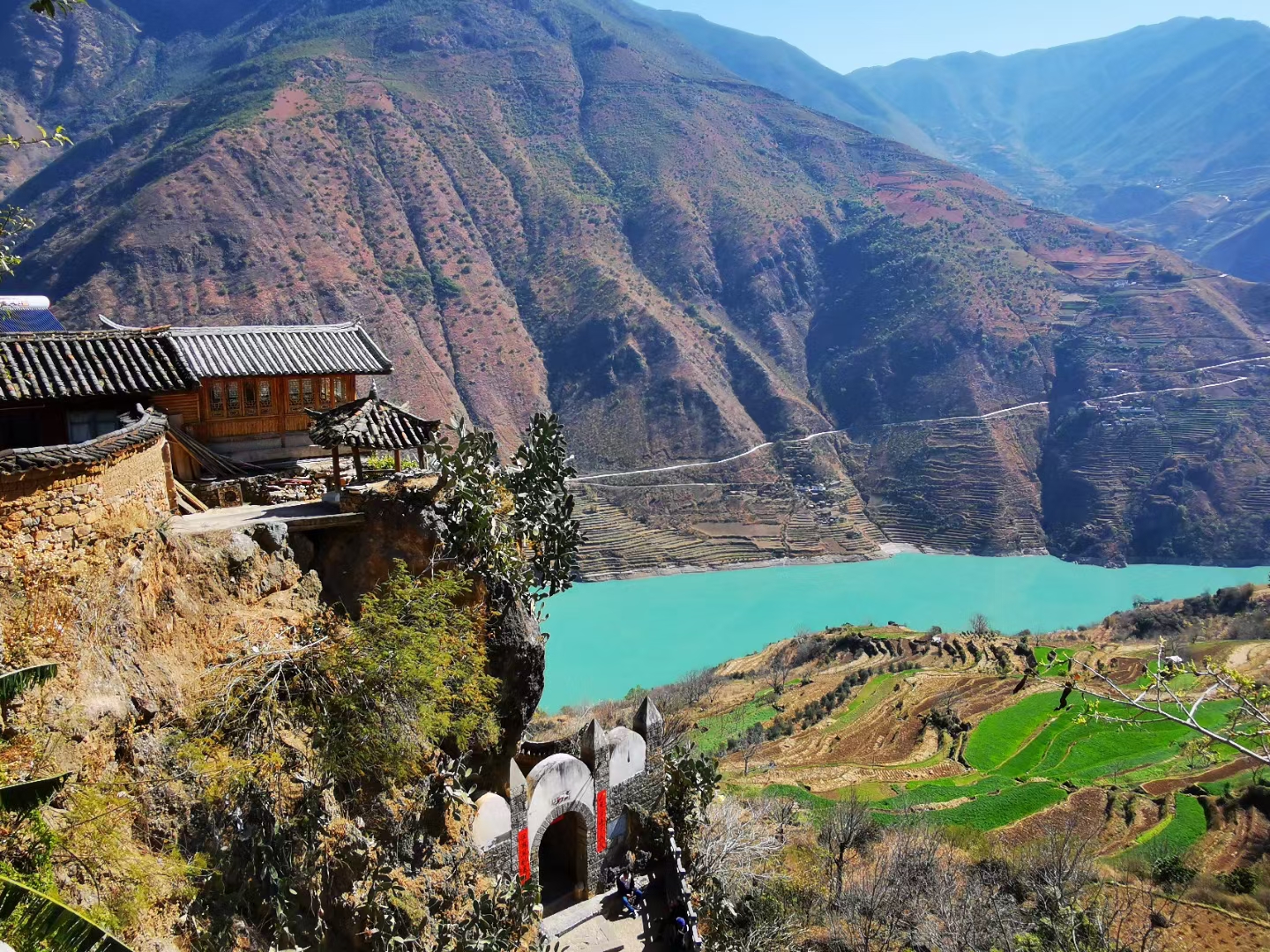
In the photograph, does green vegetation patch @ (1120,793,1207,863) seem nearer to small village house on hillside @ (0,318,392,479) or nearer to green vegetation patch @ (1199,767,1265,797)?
green vegetation patch @ (1199,767,1265,797)

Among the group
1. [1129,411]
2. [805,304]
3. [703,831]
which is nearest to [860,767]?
[703,831]

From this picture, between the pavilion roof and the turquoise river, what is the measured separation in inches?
1082

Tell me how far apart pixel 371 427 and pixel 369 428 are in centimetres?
6

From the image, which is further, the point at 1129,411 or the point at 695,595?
the point at 1129,411

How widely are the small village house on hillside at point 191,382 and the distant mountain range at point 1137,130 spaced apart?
393 ft

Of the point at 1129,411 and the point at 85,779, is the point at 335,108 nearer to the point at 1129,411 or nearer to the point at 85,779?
the point at 1129,411

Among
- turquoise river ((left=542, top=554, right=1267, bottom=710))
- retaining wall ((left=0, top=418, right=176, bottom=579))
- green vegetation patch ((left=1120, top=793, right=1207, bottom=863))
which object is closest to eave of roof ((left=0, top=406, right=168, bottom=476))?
retaining wall ((left=0, top=418, right=176, bottom=579))

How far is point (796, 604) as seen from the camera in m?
52.4

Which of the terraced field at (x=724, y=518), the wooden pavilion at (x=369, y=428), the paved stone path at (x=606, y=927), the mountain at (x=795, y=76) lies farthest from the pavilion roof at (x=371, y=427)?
the mountain at (x=795, y=76)

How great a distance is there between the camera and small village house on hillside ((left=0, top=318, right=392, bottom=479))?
11.0 m

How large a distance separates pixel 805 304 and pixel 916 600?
1646 inches

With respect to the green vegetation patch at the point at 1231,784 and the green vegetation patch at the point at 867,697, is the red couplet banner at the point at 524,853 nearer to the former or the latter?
the green vegetation patch at the point at 1231,784

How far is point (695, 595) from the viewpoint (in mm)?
52375

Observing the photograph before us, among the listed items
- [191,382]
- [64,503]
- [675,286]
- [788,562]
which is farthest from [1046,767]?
[675,286]
